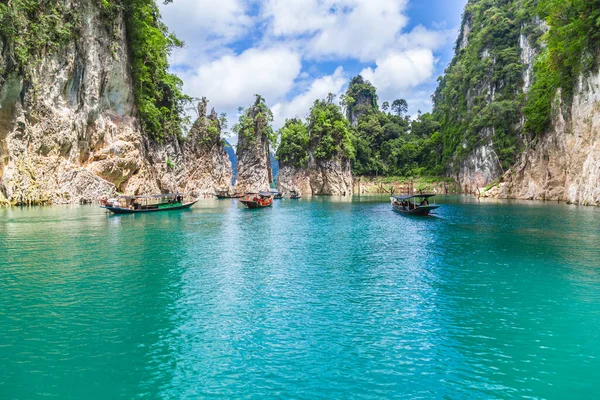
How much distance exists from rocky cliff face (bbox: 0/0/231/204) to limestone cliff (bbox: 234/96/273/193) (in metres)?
41.2

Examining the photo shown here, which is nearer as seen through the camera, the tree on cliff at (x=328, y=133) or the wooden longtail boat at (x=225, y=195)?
the wooden longtail boat at (x=225, y=195)

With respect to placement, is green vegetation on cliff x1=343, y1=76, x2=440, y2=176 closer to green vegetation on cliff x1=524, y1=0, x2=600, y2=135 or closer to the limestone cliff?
the limestone cliff

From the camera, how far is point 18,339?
406 inches

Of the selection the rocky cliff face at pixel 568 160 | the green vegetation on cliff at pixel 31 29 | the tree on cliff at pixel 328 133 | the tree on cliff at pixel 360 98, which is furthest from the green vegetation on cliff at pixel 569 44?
the tree on cliff at pixel 360 98

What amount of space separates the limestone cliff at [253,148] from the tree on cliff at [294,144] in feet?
16.1

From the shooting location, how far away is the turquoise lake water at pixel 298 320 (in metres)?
8.34

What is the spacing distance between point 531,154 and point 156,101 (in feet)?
224

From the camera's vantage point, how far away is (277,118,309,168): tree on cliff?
108m

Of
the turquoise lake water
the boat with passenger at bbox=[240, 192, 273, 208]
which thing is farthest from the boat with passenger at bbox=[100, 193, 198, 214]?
the turquoise lake water

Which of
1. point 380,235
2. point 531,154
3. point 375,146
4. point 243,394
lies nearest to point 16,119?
point 380,235

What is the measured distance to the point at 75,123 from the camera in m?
49.6

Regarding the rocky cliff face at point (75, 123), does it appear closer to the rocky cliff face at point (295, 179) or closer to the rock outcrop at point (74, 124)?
the rock outcrop at point (74, 124)

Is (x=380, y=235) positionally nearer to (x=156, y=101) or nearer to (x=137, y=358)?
(x=137, y=358)

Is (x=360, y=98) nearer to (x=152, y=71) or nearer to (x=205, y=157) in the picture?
(x=205, y=157)
